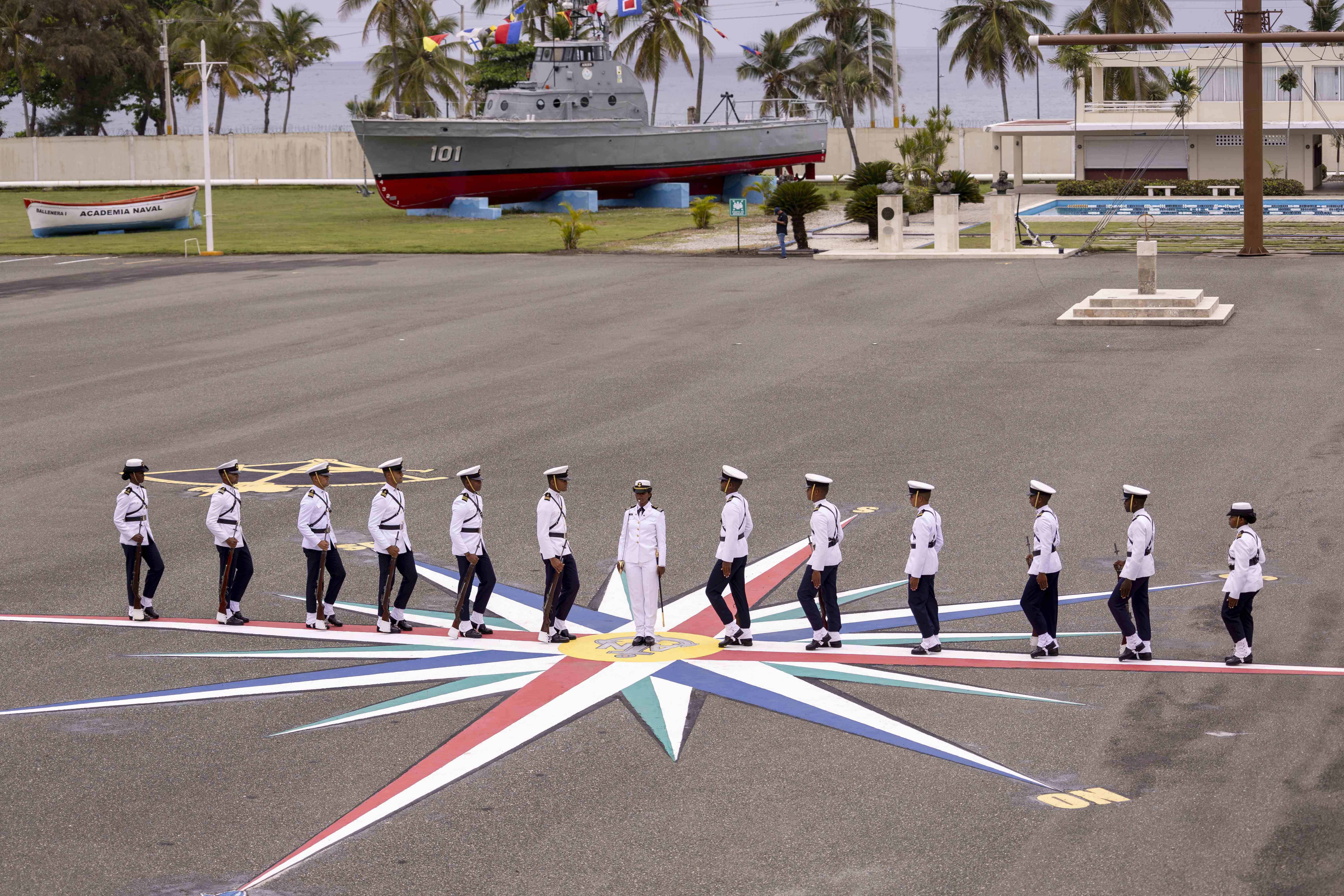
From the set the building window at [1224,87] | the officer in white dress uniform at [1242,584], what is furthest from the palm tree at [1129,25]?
the officer in white dress uniform at [1242,584]

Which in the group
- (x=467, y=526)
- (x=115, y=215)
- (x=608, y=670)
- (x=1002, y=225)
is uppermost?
(x=115, y=215)

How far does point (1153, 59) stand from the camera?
243 feet

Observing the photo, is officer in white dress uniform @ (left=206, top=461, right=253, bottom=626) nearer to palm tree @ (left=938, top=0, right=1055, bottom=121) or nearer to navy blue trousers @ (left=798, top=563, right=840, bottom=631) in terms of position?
navy blue trousers @ (left=798, top=563, right=840, bottom=631)

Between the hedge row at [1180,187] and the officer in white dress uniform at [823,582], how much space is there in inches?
2327

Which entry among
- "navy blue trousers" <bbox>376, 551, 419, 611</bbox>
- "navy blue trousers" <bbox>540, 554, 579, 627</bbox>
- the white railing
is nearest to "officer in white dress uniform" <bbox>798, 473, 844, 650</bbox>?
"navy blue trousers" <bbox>540, 554, 579, 627</bbox>

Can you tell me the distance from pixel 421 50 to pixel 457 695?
84.6 metres

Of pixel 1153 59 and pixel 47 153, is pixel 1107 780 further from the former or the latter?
pixel 47 153

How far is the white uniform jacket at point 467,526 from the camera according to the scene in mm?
12812

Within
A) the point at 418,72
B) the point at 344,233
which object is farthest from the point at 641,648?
the point at 418,72

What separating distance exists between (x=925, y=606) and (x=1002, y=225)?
35667 millimetres

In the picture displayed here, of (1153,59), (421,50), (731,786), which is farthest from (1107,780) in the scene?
(421,50)

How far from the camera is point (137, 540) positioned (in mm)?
13633

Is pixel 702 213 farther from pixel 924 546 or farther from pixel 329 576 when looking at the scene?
pixel 924 546

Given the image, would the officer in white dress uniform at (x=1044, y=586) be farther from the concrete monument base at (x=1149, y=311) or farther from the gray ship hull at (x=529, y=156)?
the gray ship hull at (x=529, y=156)
